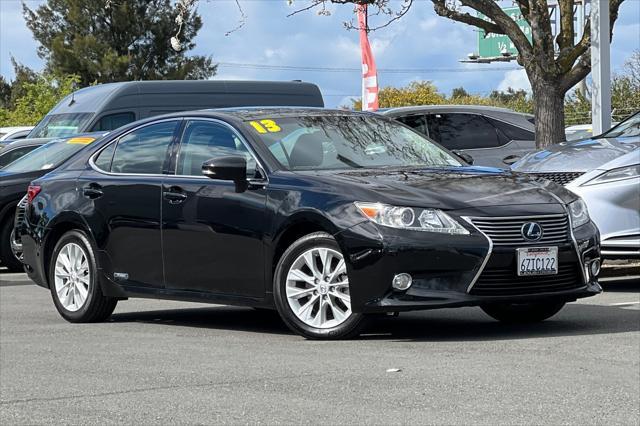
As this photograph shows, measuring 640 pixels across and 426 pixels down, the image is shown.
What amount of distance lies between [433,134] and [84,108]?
674cm

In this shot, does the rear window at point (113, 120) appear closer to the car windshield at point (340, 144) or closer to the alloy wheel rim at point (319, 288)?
the car windshield at point (340, 144)

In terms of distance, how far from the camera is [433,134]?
18.4m

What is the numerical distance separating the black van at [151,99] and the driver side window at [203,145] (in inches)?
467

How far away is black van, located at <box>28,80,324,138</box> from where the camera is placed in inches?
869

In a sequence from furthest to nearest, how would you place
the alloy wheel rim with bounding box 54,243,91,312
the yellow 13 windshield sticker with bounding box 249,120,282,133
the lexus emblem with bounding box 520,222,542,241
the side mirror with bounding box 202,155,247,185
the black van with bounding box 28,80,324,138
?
the black van with bounding box 28,80,324,138
the alloy wheel rim with bounding box 54,243,91,312
the yellow 13 windshield sticker with bounding box 249,120,282,133
the side mirror with bounding box 202,155,247,185
the lexus emblem with bounding box 520,222,542,241

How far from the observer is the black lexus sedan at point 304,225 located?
8469 millimetres

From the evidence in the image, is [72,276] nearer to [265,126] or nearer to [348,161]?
[265,126]

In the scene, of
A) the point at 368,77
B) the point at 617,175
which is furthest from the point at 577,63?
the point at 368,77

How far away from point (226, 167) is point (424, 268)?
5.16 ft

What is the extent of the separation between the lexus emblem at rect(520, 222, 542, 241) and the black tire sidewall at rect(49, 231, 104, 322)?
341 cm

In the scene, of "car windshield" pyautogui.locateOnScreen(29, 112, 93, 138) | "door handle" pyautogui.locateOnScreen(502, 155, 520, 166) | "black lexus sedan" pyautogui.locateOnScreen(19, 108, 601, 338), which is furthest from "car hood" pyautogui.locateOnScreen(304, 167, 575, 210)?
"car windshield" pyautogui.locateOnScreen(29, 112, 93, 138)

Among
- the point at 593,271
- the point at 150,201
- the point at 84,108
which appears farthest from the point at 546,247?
the point at 84,108

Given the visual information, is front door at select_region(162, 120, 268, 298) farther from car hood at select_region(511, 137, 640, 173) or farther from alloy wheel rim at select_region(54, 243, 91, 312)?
car hood at select_region(511, 137, 640, 173)

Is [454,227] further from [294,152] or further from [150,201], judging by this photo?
[150,201]
